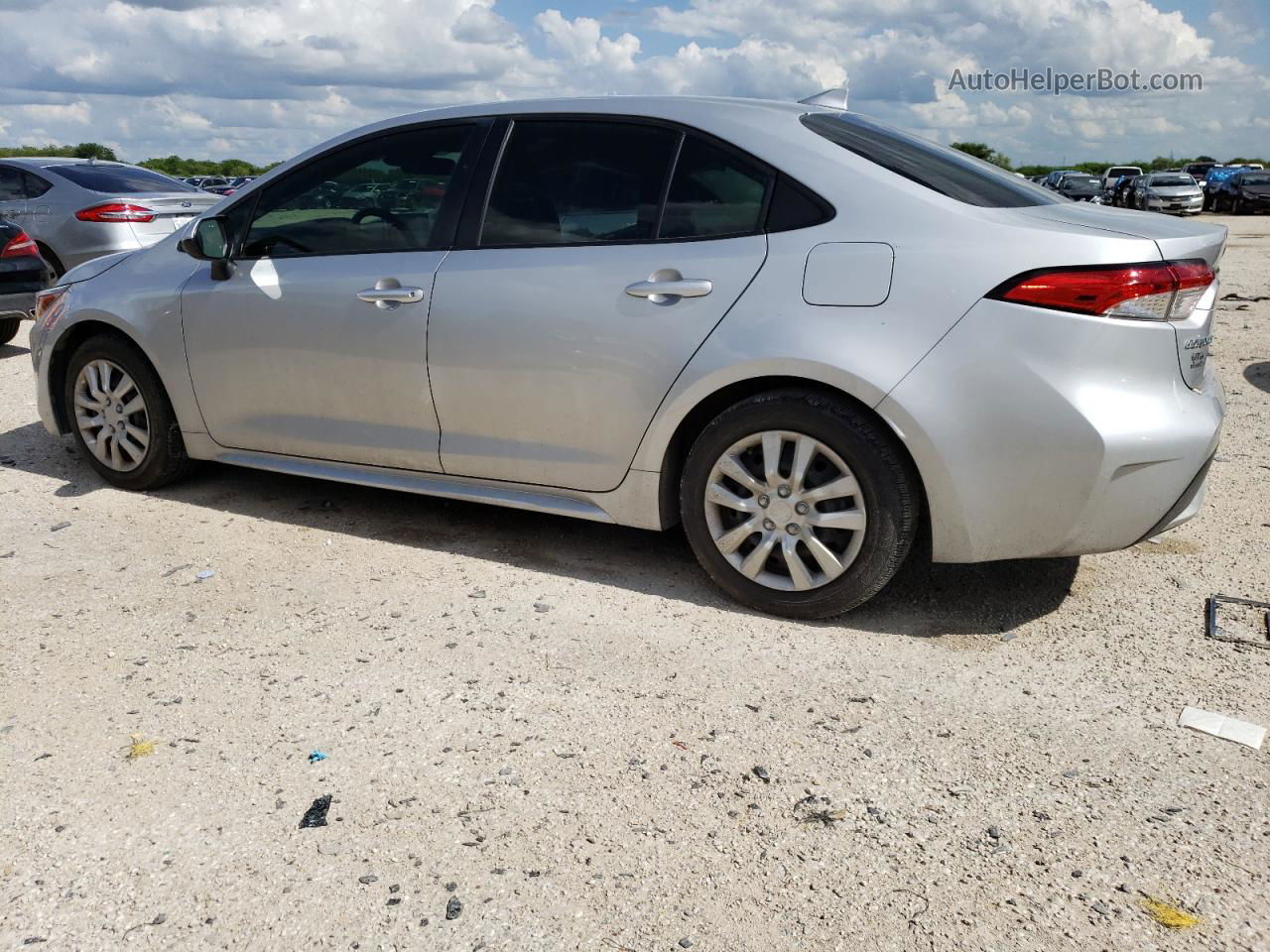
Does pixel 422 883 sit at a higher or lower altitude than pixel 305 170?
lower

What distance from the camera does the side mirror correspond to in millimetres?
4910

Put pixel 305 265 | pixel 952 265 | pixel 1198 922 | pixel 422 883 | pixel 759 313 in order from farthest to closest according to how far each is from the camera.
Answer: pixel 305 265, pixel 759 313, pixel 952 265, pixel 422 883, pixel 1198 922

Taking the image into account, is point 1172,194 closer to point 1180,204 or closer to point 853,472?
point 1180,204

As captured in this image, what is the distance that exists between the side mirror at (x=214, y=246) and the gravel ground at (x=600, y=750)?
114cm

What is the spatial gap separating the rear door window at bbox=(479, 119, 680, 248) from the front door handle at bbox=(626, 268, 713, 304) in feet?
0.62

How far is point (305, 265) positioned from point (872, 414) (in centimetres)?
247

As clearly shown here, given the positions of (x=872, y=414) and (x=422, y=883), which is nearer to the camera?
(x=422, y=883)

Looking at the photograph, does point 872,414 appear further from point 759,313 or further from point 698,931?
point 698,931

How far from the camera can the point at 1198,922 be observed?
239 cm

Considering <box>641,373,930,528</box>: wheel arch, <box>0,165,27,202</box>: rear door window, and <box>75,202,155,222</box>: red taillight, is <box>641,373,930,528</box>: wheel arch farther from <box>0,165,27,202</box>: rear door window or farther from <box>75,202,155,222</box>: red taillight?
<box>0,165,27,202</box>: rear door window

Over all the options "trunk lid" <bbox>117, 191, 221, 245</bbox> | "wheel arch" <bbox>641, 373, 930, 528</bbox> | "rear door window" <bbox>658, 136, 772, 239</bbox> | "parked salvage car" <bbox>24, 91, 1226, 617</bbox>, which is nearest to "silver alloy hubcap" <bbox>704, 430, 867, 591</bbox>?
"parked salvage car" <bbox>24, 91, 1226, 617</bbox>

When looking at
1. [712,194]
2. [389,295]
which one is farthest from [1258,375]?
[389,295]

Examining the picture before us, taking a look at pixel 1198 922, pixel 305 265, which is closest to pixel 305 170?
pixel 305 265

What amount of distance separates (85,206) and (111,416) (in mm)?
7152
